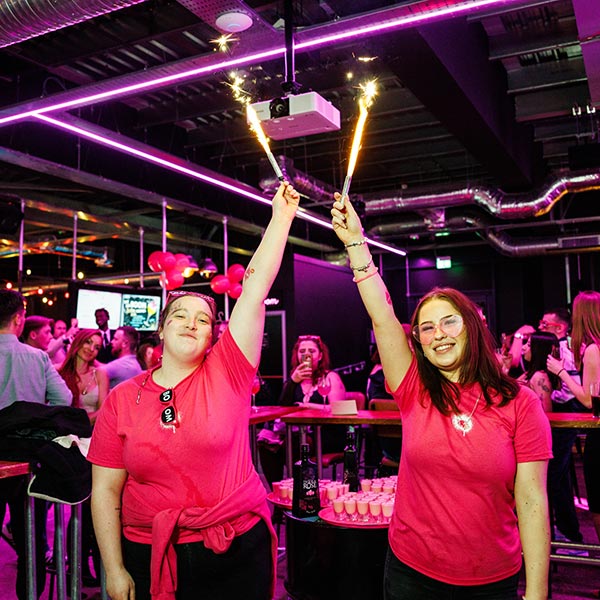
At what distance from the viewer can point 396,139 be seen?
8344 millimetres

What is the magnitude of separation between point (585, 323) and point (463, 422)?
108 inches

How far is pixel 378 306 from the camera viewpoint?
6.50ft

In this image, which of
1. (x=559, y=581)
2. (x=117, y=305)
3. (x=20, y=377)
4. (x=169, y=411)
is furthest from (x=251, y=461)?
(x=117, y=305)

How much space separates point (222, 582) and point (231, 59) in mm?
3377

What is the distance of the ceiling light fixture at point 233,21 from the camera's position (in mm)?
3624

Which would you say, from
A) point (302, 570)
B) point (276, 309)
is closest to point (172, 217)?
point (276, 309)

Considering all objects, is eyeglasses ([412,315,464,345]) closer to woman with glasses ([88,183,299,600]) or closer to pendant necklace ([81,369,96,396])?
woman with glasses ([88,183,299,600])

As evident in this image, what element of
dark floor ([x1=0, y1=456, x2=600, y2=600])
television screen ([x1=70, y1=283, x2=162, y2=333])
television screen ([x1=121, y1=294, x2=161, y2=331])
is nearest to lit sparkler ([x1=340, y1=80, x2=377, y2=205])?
dark floor ([x1=0, y1=456, x2=600, y2=600])

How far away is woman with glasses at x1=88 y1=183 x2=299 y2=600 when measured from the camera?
6.12 feet

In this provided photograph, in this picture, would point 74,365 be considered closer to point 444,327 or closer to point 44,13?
point 44,13

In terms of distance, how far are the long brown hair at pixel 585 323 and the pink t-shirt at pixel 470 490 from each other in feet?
8.45

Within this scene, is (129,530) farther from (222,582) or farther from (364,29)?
(364,29)

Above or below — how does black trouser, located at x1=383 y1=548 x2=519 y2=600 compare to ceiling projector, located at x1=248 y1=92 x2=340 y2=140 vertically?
below

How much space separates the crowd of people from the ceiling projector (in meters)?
1.29
